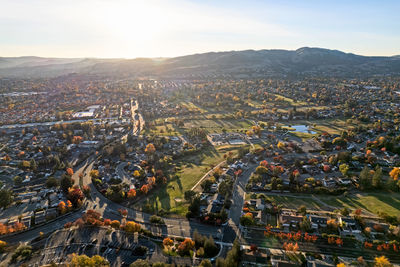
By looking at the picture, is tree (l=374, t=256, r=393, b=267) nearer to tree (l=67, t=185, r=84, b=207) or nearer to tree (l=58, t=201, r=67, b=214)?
tree (l=67, t=185, r=84, b=207)

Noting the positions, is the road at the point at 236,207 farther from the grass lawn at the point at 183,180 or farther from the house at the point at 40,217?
the house at the point at 40,217

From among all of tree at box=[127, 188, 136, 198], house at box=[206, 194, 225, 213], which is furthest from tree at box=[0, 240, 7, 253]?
house at box=[206, 194, 225, 213]

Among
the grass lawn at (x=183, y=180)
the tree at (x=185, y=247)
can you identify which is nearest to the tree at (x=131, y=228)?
the grass lawn at (x=183, y=180)

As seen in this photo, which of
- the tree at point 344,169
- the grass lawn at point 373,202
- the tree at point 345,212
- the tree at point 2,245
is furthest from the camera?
the tree at point 344,169

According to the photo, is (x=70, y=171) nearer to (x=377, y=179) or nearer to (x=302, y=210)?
(x=302, y=210)

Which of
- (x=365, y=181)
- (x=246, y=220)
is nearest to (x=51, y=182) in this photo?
(x=246, y=220)

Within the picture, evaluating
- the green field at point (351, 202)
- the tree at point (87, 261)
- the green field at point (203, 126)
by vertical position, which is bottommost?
the green field at point (351, 202)
